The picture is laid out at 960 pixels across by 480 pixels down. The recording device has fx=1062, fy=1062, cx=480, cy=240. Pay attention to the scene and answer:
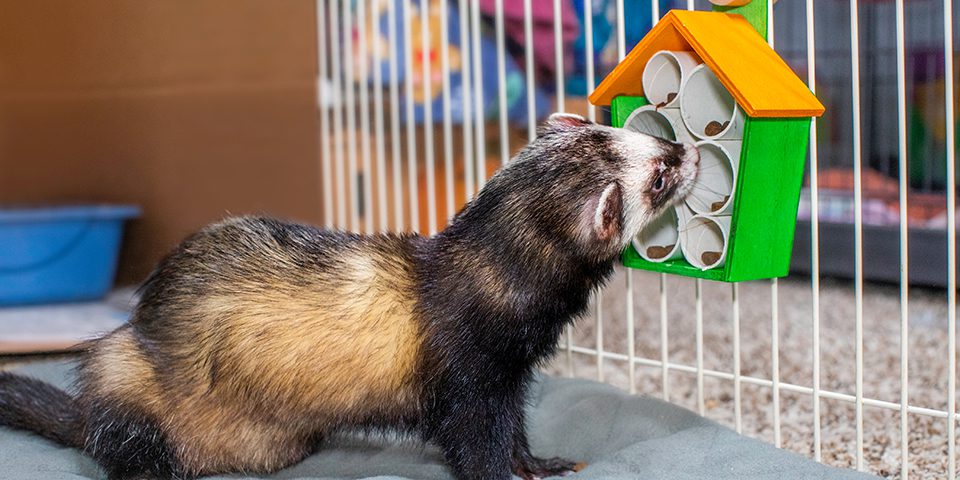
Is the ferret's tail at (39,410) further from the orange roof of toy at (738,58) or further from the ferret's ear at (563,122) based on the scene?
the orange roof of toy at (738,58)

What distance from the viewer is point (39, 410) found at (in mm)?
1726

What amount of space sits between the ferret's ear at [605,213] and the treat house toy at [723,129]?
0.59 feet

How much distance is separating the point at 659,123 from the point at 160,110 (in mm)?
1865

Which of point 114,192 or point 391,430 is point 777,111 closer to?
point 391,430

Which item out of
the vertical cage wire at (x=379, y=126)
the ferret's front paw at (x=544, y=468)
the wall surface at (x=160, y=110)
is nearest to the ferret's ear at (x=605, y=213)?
the ferret's front paw at (x=544, y=468)

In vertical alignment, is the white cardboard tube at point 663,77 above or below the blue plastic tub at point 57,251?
A: above

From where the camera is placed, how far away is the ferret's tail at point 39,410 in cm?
171

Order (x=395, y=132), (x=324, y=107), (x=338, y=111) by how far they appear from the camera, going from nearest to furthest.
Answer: (x=395, y=132) < (x=338, y=111) < (x=324, y=107)

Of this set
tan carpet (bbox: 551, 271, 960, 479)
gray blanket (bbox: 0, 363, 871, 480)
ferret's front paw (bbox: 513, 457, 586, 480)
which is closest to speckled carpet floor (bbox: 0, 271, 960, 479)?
tan carpet (bbox: 551, 271, 960, 479)

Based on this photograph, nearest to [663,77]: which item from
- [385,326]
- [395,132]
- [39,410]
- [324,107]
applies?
[385,326]

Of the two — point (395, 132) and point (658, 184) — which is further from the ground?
point (395, 132)

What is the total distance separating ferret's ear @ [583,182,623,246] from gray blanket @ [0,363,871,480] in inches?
14.2

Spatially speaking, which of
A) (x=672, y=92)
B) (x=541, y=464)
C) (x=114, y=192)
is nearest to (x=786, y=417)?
(x=541, y=464)

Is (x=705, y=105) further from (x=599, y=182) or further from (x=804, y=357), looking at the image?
(x=804, y=357)
